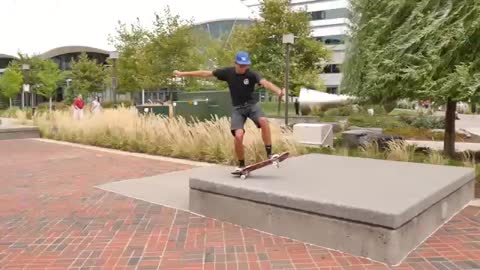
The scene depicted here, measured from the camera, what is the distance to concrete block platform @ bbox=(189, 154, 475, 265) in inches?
167

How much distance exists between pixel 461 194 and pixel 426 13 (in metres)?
3.57

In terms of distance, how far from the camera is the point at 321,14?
78.4 meters

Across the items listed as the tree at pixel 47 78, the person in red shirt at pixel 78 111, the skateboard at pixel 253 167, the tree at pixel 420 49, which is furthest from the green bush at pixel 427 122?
the tree at pixel 47 78

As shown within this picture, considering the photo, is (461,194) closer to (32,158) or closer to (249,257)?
(249,257)

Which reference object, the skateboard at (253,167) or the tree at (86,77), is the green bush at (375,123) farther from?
the tree at (86,77)

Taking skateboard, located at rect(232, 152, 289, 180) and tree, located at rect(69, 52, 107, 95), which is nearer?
skateboard, located at rect(232, 152, 289, 180)

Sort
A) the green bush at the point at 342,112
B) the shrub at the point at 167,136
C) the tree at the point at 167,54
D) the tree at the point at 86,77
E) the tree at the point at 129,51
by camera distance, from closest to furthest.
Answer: the shrub at the point at 167,136 → the green bush at the point at 342,112 → the tree at the point at 167,54 → the tree at the point at 129,51 → the tree at the point at 86,77

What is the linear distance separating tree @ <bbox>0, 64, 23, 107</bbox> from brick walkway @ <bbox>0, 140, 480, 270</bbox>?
4878cm

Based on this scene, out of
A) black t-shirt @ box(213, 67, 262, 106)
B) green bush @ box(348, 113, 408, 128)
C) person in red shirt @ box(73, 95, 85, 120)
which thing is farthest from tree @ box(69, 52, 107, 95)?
black t-shirt @ box(213, 67, 262, 106)

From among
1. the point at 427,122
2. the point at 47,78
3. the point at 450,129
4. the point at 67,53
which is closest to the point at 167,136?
the point at 450,129

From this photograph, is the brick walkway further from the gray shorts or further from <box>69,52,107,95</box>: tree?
<box>69,52,107,95</box>: tree

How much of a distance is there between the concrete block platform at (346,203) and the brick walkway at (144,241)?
13 cm

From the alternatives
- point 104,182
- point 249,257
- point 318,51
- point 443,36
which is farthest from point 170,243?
point 318,51

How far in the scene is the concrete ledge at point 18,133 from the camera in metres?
16.8
